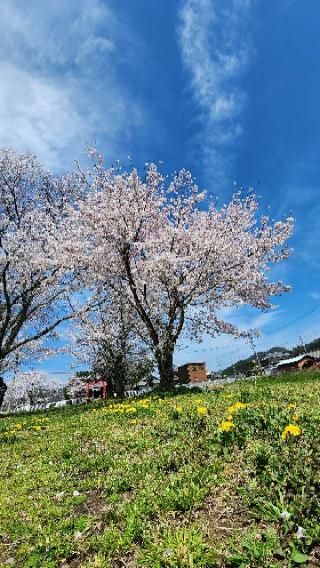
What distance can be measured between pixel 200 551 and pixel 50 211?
2520 centimetres

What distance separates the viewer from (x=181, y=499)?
433 centimetres

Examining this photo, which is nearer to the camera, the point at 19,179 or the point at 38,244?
the point at 38,244

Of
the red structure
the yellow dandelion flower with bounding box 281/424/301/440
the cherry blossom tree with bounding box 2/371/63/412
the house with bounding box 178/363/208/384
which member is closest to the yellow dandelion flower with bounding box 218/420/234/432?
the yellow dandelion flower with bounding box 281/424/301/440

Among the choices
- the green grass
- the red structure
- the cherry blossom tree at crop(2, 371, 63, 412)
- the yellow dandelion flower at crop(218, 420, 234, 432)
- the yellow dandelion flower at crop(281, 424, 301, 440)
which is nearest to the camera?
the green grass

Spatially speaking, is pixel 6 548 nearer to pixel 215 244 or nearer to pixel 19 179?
pixel 215 244

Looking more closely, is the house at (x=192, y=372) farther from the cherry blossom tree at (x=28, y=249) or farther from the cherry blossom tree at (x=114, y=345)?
the cherry blossom tree at (x=28, y=249)

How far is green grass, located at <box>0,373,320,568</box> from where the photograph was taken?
3.46 meters

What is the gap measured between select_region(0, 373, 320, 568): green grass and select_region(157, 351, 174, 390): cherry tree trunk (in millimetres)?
14020

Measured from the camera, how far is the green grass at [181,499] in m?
3.46

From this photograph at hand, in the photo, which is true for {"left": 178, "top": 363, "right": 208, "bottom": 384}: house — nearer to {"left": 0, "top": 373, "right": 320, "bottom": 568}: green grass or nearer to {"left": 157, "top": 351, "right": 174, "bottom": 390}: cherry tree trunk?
{"left": 157, "top": 351, "right": 174, "bottom": 390}: cherry tree trunk

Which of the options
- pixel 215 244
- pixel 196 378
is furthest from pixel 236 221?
pixel 196 378

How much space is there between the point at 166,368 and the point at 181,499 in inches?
681

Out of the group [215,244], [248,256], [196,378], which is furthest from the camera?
[196,378]

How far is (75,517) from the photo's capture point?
4.70m
